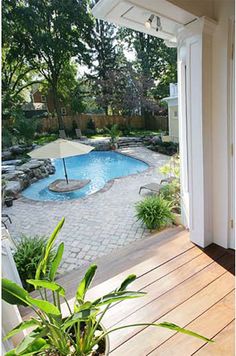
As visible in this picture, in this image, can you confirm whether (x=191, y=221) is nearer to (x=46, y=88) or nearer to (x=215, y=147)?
(x=215, y=147)

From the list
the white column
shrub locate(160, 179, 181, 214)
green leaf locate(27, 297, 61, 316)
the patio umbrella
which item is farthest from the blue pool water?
green leaf locate(27, 297, 61, 316)

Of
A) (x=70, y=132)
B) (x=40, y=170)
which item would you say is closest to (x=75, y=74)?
(x=70, y=132)

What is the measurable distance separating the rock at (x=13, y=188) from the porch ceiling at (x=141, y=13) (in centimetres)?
568

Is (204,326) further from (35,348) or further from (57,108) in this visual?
(57,108)

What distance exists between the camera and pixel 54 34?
16.4m

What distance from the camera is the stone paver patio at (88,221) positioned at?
4.00m

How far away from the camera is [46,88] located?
63.1 ft

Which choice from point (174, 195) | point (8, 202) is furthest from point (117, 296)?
point (8, 202)

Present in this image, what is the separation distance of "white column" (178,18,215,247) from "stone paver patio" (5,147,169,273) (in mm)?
1640

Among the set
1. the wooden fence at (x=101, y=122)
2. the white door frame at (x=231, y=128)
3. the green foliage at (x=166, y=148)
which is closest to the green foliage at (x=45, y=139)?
the wooden fence at (x=101, y=122)

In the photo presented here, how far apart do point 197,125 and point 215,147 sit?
32 centimetres

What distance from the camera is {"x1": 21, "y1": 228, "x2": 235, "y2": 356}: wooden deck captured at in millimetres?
1685

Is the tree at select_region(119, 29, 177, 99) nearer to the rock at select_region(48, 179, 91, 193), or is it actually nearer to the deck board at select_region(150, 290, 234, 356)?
the rock at select_region(48, 179, 91, 193)

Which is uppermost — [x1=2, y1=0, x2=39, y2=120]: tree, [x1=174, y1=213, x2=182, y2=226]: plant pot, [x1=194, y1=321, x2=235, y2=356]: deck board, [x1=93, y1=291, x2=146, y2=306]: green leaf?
[x1=2, y1=0, x2=39, y2=120]: tree
